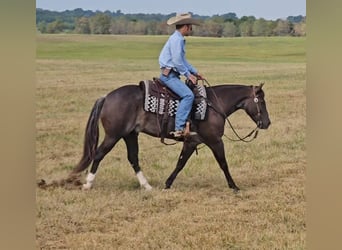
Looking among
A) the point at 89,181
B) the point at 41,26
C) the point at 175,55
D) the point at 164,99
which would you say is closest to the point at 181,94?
the point at 164,99

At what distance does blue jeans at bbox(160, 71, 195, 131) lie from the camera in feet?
12.7

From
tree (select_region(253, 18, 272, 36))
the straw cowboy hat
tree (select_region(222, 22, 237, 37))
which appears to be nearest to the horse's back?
the straw cowboy hat

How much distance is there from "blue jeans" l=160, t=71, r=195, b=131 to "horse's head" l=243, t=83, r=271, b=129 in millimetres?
352

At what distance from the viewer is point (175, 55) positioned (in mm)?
3855

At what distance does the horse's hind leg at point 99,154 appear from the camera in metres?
3.93

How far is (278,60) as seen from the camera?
4047 mm

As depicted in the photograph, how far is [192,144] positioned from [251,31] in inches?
27.5

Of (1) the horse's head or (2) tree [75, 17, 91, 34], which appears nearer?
(2) tree [75, 17, 91, 34]

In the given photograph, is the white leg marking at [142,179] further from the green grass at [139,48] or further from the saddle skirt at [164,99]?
the green grass at [139,48]

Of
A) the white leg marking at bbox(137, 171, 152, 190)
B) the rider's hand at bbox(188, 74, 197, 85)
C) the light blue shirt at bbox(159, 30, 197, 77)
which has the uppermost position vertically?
the light blue shirt at bbox(159, 30, 197, 77)

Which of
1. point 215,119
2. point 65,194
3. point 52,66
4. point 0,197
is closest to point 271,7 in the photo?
point 215,119

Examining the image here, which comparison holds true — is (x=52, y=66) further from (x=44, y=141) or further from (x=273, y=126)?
(x=273, y=126)

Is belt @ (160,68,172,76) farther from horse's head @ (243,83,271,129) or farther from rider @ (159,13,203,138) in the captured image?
horse's head @ (243,83,271,129)

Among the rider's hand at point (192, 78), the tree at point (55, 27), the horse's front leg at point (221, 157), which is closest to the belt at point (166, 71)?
the rider's hand at point (192, 78)
